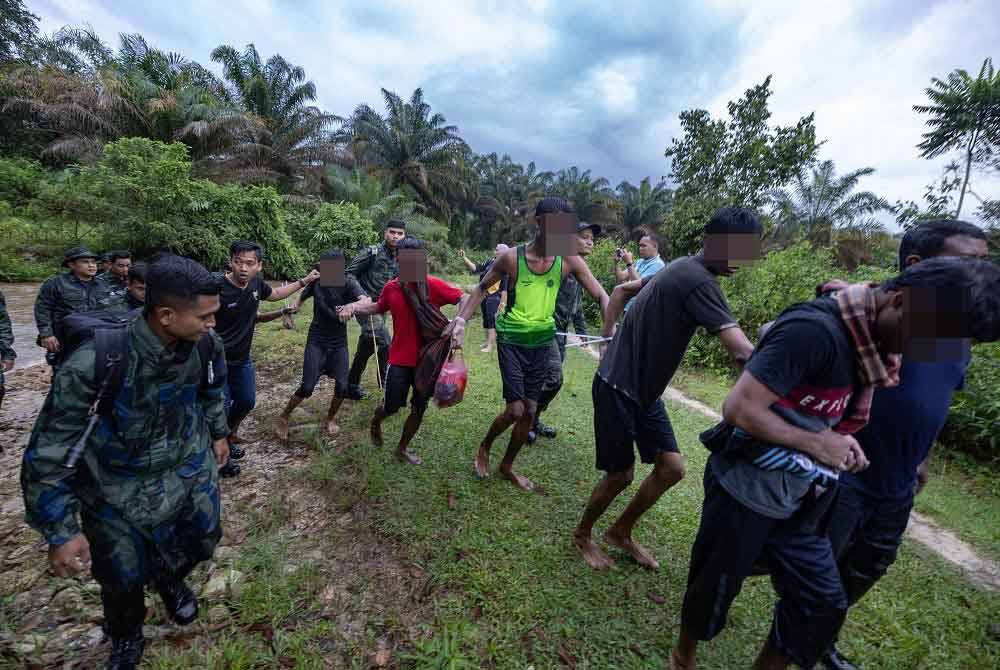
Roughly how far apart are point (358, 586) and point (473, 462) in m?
1.59

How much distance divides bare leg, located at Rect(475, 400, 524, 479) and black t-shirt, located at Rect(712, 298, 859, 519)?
5.96 ft

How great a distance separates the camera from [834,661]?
2236 mm

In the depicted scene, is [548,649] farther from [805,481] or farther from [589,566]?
[805,481]

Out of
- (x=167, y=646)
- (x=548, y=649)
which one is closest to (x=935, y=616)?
(x=548, y=649)

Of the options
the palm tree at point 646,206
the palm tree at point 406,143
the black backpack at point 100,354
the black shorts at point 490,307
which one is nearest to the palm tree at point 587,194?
the palm tree at point 646,206

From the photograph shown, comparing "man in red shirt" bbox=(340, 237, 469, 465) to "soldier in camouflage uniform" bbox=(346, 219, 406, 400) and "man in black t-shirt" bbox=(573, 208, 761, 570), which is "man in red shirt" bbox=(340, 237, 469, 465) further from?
"man in black t-shirt" bbox=(573, 208, 761, 570)

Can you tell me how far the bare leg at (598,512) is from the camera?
2.60 m

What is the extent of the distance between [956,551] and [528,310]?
3765 millimetres

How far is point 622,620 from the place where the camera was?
7.98 feet

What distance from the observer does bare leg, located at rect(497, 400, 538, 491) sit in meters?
3.44

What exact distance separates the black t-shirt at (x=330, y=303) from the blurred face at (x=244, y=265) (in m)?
0.71

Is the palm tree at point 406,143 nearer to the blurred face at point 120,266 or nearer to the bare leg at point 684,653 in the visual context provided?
the blurred face at point 120,266

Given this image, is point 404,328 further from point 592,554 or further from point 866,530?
point 866,530

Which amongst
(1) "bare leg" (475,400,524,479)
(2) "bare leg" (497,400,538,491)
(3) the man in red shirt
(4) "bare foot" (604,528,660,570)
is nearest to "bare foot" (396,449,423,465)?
(3) the man in red shirt
